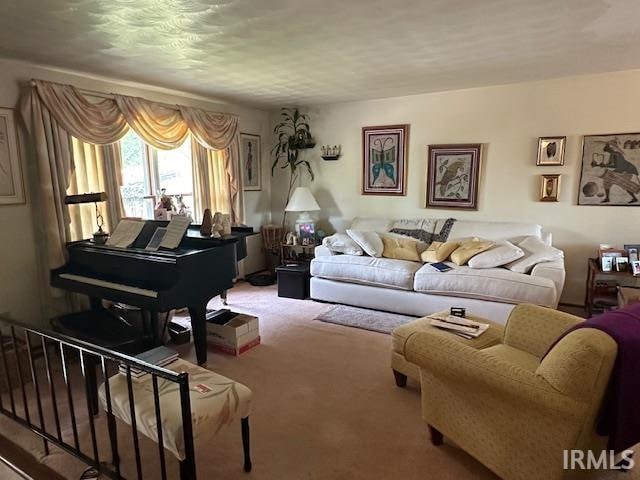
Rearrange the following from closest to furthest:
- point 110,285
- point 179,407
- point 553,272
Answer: point 179,407 < point 110,285 < point 553,272

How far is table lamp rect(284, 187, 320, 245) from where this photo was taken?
5.06 meters

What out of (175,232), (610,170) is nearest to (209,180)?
(175,232)

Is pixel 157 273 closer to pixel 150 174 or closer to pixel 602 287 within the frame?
pixel 150 174

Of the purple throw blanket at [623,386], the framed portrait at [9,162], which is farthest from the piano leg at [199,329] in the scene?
the purple throw blanket at [623,386]

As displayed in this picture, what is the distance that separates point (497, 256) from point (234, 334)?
8.41 ft

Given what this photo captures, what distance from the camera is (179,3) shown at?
202 centimetres

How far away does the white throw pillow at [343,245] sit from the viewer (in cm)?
440

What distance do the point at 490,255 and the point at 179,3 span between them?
3.28 meters

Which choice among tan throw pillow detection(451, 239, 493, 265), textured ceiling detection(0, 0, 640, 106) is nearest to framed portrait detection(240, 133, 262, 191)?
textured ceiling detection(0, 0, 640, 106)

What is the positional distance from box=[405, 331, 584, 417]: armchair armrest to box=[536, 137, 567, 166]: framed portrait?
10.5 feet

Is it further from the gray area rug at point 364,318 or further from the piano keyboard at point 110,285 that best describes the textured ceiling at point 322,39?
the gray area rug at point 364,318

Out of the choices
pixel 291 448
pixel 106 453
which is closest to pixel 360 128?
pixel 291 448

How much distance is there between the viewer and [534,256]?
366 cm

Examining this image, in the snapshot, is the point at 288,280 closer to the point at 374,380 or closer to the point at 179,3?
the point at 374,380
